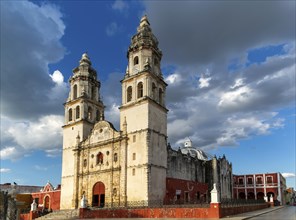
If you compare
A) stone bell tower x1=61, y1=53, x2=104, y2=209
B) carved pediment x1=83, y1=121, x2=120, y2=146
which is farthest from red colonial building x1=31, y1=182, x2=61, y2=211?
carved pediment x1=83, y1=121, x2=120, y2=146

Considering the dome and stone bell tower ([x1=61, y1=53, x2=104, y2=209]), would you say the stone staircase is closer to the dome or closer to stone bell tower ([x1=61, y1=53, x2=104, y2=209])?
stone bell tower ([x1=61, y1=53, x2=104, y2=209])

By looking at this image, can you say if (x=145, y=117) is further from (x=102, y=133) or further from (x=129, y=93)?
(x=102, y=133)

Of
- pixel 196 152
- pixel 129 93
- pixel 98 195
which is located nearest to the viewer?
pixel 98 195

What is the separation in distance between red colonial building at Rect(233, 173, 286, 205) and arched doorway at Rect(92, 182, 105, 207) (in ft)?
128

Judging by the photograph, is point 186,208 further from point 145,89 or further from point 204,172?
point 204,172

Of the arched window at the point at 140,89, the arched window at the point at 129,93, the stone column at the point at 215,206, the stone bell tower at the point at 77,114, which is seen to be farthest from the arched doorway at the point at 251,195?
the stone column at the point at 215,206

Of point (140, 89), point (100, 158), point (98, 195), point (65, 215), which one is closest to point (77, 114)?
point (100, 158)

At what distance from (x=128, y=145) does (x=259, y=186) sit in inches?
1671

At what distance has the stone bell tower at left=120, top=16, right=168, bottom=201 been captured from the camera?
33750 millimetres

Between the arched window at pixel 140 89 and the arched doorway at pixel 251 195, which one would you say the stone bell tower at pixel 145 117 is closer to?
the arched window at pixel 140 89

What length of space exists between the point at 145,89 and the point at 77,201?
51.0ft

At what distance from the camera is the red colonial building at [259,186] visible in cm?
6606

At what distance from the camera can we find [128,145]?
36.0m

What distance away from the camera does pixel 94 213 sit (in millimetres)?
31406
